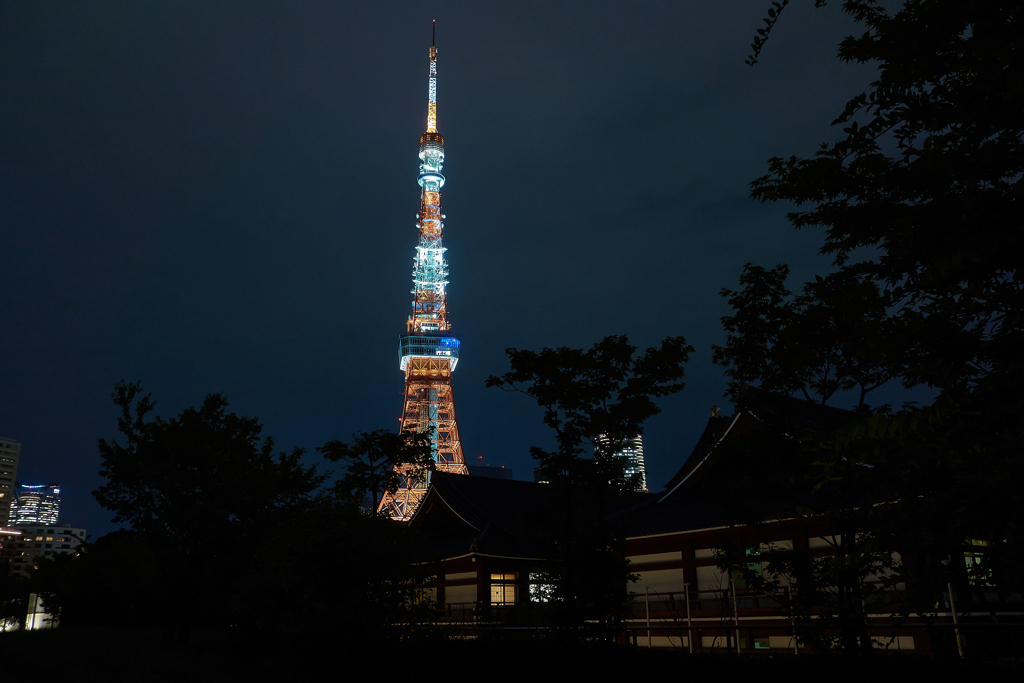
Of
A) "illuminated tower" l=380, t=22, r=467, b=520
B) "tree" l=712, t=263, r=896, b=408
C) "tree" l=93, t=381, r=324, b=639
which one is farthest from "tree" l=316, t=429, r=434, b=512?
"illuminated tower" l=380, t=22, r=467, b=520

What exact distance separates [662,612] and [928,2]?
17.4m

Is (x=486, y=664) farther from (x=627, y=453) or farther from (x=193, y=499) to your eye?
(x=193, y=499)

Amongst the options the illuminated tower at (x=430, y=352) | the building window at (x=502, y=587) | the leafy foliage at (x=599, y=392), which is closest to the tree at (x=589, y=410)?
the leafy foliage at (x=599, y=392)

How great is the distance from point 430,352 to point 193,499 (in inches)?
2037

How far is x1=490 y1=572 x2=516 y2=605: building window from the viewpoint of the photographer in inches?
1013

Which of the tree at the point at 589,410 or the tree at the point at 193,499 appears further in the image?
the tree at the point at 193,499

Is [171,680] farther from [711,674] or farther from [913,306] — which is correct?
[913,306]

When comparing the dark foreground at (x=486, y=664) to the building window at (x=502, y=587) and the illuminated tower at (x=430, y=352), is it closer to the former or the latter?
the building window at (x=502, y=587)

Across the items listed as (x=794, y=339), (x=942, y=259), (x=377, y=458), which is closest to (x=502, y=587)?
(x=377, y=458)

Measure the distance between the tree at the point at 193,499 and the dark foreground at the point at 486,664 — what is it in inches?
97.6

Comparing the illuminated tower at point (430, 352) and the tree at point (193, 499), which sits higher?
the illuminated tower at point (430, 352)

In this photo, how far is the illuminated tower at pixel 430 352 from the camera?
68.2 metres

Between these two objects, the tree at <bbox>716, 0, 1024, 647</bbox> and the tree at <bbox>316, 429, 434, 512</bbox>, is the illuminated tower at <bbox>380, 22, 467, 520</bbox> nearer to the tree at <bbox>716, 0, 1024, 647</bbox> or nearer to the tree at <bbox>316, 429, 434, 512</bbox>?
the tree at <bbox>316, 429, 434, 512</bbox>

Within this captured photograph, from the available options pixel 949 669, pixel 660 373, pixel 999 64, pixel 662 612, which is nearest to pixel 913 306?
pixel 999 64
